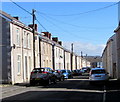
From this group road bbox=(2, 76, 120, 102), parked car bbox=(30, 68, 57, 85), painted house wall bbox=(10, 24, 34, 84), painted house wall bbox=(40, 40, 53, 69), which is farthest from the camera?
painted house wall bbox=(40, 40, 53, 69)

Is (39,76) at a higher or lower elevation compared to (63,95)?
higher

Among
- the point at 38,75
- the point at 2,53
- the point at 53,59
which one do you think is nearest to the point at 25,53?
the point at 2,53

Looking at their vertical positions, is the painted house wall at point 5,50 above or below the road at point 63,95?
above

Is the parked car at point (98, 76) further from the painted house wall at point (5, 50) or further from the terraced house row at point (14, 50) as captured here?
the painted house wall at point (5, 50)

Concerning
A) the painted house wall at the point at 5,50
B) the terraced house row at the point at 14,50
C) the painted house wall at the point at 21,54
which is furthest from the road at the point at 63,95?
the painted house wall at the point at 21,54

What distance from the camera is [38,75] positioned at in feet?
85.7

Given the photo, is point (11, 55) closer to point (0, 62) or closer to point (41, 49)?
point (0, 62)

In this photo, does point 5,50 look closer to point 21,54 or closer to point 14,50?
point 14,50

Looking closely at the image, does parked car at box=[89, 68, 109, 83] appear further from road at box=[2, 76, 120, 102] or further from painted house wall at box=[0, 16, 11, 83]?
painted house wall at box=[0, 16, 11, 83]

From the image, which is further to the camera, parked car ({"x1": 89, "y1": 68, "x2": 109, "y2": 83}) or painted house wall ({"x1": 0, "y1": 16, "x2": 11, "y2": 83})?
painted house wall ({"x1": 0, "y1": 16, "x2": 11, "y2": 83})

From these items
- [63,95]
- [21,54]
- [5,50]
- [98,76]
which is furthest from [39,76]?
[63,95]

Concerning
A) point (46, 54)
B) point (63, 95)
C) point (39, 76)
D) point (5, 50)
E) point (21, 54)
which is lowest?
point (63, 95)

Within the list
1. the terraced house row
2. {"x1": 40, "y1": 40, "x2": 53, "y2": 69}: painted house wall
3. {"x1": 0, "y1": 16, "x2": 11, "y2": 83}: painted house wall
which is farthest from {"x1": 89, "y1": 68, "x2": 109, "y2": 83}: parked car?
{"x1": 40, "y1": 40, "x2": 53, "y2": 69}: painted house wall

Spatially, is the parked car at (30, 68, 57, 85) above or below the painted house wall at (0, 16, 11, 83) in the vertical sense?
below
